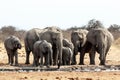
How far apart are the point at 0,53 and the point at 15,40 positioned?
10.3m

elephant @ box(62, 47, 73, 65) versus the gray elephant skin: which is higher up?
the gray elephant skin

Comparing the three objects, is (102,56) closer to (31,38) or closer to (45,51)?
(45,51)

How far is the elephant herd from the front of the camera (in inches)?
1203

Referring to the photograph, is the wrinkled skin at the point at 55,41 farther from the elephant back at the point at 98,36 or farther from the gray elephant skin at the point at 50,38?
the elephant back at the point at 98,36

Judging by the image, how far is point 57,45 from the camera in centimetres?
3178

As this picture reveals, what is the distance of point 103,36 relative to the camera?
108 feet

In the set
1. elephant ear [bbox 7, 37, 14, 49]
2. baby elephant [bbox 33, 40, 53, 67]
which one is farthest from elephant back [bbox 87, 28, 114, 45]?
elephant ear [bbox 7, 37, 14, 49]

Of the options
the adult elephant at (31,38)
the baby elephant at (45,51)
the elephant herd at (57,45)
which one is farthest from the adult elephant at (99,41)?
the baby elephant at (45,51)

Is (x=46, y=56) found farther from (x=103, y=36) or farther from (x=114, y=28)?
(x=114, y=28)

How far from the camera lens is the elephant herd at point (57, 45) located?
30547 millimetres

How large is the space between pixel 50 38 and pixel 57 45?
1.05 m

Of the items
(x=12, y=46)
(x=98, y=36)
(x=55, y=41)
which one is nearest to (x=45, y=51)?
(x=55, y=41)

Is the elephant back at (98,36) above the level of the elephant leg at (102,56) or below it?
above

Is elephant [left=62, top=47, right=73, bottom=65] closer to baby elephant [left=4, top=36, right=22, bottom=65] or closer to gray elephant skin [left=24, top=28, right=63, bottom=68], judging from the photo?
gray elephant skin [left=24, top=28, right=63, bottom=68]
